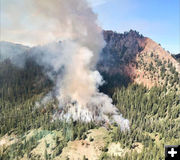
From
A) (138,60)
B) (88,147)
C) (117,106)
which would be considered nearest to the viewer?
(88,147)

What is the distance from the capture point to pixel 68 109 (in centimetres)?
11819

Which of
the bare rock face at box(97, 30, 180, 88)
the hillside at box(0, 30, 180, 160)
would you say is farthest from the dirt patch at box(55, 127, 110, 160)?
the bare rock face at box(97, 30, 180, 88)

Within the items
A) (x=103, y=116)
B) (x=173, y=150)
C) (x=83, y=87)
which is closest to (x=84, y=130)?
(x=103, y=116)

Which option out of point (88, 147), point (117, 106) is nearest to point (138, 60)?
point (117, 106)

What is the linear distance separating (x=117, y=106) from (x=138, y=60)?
231 ft

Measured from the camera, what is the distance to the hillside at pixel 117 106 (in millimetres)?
78562

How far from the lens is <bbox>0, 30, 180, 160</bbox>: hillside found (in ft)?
258

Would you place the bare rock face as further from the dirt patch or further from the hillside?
the dirt patch

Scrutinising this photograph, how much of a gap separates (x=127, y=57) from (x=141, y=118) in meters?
88.5

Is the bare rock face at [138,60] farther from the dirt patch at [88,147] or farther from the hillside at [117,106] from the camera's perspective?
the dirt patch at [88,147]

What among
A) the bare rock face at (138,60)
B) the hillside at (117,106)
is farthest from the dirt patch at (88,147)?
the bare rock face at (138,60)

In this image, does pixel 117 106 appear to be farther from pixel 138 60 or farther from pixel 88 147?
pixel 138 60

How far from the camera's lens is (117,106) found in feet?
397

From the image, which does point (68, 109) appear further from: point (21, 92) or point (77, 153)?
point (21, 92)
